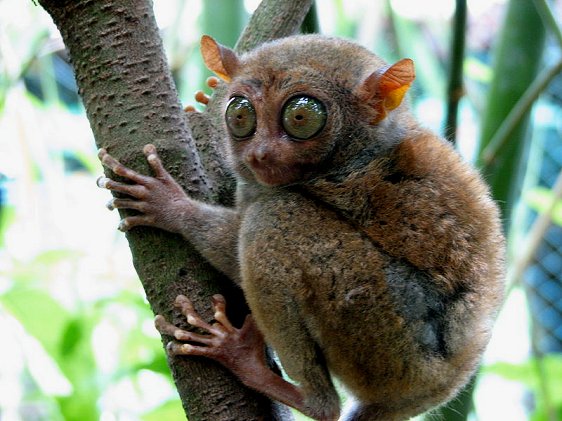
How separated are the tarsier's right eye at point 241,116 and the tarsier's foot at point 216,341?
0.62 metres

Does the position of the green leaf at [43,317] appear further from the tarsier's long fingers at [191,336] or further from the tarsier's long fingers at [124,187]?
the tarsier's long fingers at [191,336]

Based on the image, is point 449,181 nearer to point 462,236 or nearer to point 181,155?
point 462,236

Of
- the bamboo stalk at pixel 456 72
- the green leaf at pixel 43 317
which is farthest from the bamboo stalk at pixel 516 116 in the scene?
the green leaf at pixel 43 317

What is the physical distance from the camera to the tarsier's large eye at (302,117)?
2633mm

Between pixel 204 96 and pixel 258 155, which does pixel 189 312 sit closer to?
pixel 258 155

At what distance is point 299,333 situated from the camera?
2.44 metres

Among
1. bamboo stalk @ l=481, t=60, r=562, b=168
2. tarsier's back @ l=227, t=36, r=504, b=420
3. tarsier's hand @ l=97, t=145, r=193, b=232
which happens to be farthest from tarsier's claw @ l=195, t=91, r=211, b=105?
bamboo stalk @ l=481, t=60, r=562, b=168

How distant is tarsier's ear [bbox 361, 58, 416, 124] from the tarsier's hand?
0.70 m

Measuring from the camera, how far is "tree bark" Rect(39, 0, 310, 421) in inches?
89.7

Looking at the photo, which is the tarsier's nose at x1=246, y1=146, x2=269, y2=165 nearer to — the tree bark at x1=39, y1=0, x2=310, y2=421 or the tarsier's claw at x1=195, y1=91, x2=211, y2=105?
the tree bark at x1=39, y1=0, x2=310, y2=421

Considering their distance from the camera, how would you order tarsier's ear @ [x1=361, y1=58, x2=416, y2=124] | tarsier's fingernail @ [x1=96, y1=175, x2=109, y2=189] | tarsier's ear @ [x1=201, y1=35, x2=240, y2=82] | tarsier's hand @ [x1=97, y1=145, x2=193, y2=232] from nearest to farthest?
tarsier's hand @ [x1=97, y1=145, x2=193, y2=232], tarsier's fingernail @ [x1=96, y1=175, x2=109, y2=189], tarsier's ear @ [x1=361, y1=58, x2=416, y2=124], tarsier's ear @ [x1=201, y1=35, x2=240, y2=82]

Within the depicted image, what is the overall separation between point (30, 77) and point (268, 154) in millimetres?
5694

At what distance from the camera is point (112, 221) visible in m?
5.86

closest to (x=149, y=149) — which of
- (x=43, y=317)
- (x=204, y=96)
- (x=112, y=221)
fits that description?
(x=204, y=96)
